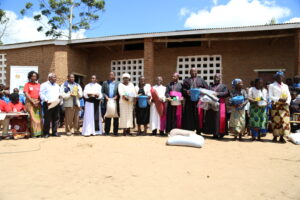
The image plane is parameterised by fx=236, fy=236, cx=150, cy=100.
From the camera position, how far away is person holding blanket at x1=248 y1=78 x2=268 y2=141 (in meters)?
5.69

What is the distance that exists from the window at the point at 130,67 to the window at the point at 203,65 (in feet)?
6.44

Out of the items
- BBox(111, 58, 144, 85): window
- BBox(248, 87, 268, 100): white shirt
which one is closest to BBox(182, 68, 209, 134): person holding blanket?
BBox(248, 87, 268, 100): white shirt

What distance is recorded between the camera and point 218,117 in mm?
5906

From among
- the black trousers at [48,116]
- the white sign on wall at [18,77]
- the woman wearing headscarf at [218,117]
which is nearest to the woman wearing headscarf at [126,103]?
the black trousers at [48,116]

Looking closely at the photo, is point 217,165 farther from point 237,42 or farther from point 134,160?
point 237,42

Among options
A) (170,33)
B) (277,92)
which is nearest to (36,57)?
(170,33)

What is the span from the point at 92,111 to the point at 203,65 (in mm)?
6127

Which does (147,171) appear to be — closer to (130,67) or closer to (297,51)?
(297,51)

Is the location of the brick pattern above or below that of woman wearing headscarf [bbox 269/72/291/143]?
above

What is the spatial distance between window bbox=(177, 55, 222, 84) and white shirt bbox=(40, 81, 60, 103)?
623cm

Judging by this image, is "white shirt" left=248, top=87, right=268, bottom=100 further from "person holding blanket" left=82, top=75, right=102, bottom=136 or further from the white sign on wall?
the white sign on wall

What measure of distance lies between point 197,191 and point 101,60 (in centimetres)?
Answer: 1082

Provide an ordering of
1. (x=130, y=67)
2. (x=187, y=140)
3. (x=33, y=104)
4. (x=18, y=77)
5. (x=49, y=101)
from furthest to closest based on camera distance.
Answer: (x=130, y=67)
(x=18, y=77)
(x=49, y=101)
(x=33, y=104)
(x=187, y=140)

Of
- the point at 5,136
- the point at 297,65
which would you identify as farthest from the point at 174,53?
the point at 5,136
